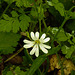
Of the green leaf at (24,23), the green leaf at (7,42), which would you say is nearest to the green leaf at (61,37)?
the green leaf at (24,23)

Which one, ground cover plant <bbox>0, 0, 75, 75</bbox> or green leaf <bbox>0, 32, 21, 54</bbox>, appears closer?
ground cover plant <bbox>0, 0, 75, 75</bbox>

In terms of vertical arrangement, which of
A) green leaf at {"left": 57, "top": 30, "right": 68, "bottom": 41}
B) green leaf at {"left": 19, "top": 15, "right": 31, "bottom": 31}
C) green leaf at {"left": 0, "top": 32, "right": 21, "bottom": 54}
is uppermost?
green leaf at {"left": 19, "top": 15, "right": 31, "bottom": 31}

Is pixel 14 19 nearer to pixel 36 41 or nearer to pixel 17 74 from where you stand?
pixel 36 41

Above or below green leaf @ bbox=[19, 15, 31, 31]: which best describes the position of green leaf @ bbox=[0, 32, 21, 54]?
below

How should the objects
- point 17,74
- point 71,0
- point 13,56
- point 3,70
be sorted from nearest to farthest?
1. point 17,74
2. point 3,70
3. point 13,56
4. point 71,0

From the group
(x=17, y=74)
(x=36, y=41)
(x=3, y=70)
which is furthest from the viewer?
(x=3, y=70)

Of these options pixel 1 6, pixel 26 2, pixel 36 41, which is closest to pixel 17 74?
pixel 36 41

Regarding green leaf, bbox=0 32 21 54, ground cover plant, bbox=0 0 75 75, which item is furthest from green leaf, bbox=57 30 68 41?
green leaf, bbox=0 32 21 54

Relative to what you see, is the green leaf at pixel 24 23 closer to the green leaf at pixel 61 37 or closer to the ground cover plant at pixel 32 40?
the ground cover plant at pixel 32 40

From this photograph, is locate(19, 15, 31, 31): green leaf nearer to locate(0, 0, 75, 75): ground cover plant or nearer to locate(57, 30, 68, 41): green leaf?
locate(0, 0, 75, 75): ground cover plant
